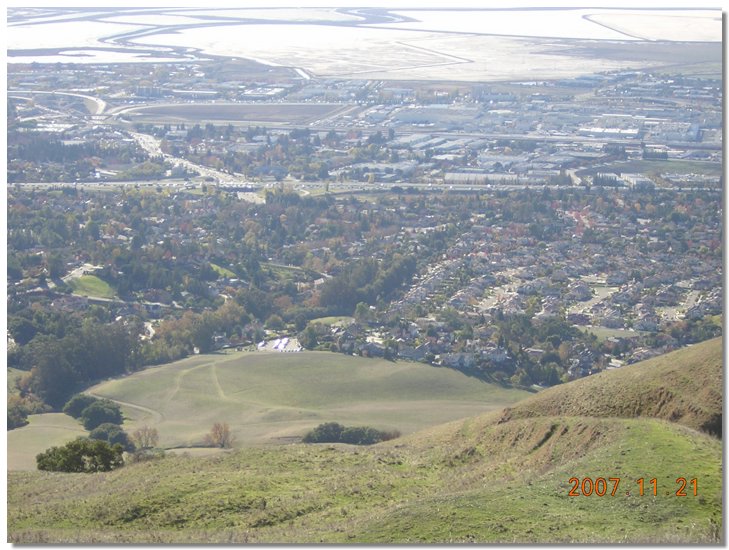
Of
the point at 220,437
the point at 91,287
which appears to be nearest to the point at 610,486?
the point at 220,437

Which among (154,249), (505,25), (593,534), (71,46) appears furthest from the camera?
(71,46)

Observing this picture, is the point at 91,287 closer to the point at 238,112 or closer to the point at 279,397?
the point at 279,397

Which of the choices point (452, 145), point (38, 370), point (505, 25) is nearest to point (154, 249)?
point (38, 370)

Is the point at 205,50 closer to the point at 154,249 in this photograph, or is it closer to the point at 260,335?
the point at 154,249

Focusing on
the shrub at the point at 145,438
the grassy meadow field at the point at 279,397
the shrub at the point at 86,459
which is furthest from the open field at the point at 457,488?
the grassy meadow field at the point at 279,397

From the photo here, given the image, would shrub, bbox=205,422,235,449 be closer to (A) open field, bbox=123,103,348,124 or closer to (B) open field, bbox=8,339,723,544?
(B) open field, bbox=8,339,723,544
